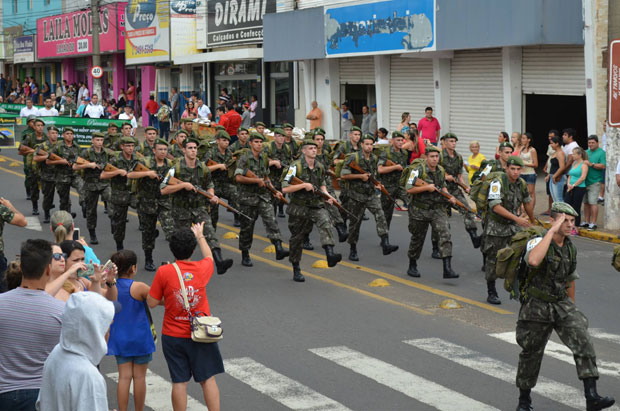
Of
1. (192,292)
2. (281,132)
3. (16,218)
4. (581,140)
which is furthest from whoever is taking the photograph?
(581,140)

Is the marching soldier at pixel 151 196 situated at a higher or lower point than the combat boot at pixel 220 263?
higher

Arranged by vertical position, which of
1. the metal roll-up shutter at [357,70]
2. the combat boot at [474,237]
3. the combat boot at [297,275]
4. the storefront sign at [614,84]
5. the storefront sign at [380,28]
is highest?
the storefront sign at [380,28]

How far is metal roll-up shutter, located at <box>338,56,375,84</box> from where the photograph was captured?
30.5 m

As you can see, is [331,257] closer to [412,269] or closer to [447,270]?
[412,269]

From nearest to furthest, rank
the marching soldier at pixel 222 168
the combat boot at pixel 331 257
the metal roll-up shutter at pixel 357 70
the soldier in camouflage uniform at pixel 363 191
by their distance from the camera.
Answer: the combat boot at pixel 331 257
the soldier in camouflage uniform at pixel 363 191
the marching soldier at pixel 222 168
the metal roll-up shutter at pixel 357 70

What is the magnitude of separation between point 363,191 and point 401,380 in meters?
6.67

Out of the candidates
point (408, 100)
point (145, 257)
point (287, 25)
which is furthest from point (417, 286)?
point (287, 25)

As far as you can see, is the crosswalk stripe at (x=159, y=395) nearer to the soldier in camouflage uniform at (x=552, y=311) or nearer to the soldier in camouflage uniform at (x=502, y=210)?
the soldier in camouflage uniform at (x=552, y=311)

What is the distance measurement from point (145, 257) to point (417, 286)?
A: 4131mm

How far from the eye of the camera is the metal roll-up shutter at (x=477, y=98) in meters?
24.8

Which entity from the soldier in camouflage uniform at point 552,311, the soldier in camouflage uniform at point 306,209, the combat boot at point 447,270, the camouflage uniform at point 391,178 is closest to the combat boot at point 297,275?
the soldier in camouflage uniform at point 306,209

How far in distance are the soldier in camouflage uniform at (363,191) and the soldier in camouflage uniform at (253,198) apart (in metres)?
1.28

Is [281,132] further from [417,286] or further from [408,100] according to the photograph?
Result: [408,100]

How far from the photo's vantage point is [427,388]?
885 cm
